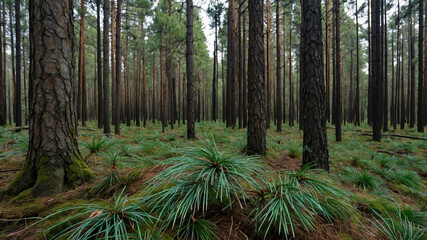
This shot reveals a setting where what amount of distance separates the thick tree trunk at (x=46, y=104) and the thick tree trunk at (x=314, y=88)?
3.59 meters

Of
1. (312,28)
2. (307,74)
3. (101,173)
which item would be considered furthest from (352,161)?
(101,173)

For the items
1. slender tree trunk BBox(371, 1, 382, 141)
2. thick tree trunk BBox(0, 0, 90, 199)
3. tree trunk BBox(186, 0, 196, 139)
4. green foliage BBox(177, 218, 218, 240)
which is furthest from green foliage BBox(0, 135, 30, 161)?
slender tree trunk BBox(371, 1, 382, 141)

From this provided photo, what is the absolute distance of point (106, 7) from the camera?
296 inches

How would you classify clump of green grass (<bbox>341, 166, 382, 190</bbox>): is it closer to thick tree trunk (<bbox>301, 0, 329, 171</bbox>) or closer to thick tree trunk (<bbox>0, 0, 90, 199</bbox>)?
thick tree trunk (<bbox>301, 0, 329, 171</bbox>)

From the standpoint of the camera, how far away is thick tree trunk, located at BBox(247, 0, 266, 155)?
4230 mm

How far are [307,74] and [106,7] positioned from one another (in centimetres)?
818

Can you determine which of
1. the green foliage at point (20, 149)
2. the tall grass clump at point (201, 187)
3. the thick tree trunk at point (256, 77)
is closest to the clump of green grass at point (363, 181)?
the thick tree trunk at point (256, 77)

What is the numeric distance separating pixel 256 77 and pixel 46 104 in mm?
3670

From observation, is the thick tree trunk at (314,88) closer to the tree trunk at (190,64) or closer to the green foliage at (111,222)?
the green foliage at (111,222)

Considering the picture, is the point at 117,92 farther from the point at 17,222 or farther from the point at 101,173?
the point at 17,222

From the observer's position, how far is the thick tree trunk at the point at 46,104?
2.05m

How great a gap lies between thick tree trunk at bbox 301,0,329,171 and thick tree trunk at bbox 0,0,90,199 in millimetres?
3588

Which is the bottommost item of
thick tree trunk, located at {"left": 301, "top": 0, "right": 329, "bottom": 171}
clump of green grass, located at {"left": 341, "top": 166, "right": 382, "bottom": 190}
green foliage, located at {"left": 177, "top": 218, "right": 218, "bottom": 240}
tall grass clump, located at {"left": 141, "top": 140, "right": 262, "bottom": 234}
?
clump of green grass, located at {"left": 341, "top": 166, "right": 382, "bottom": 190}

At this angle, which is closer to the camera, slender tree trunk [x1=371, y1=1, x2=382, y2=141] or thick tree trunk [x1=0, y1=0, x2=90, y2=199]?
thick tree trunk [x1=0, y1=0, x2=90, y2=199]
